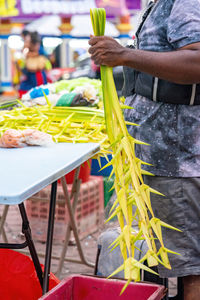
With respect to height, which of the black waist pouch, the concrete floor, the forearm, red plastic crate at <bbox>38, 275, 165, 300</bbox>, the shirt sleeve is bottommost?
the concrete floor

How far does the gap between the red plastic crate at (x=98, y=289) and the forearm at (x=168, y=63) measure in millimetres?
865

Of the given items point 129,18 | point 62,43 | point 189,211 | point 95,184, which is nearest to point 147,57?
point 189,211

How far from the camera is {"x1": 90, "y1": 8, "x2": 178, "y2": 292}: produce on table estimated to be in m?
1.74

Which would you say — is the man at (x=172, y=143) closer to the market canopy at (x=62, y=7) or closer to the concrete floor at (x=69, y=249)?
the concrete floor at (x=69, y=249)

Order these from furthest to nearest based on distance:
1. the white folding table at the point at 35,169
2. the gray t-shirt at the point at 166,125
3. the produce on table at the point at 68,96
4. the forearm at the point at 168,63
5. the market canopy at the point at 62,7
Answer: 1. the market canopy at the point at 62,7
2. the produce on table at the point at 68,96
3. the gray t-shirt at the point at 166,125
4. the forearm at the point at 168,63
5. the white folding table at the point at 35,169

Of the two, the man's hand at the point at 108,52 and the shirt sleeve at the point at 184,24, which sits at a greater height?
the shirt sleeve at the point at 184,24

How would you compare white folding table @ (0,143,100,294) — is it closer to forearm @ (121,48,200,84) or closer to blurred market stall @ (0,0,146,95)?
forearm @ (121,48,200,84)

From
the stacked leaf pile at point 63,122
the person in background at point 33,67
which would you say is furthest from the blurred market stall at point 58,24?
the stacked leaf pile at point 63,122

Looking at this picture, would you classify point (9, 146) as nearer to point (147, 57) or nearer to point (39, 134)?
point (39, 134)

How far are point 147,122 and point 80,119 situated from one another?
3.97ft

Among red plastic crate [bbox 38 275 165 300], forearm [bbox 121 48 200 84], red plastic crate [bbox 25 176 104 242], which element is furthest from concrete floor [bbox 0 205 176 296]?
forearm [bbox 121 48 200 84]

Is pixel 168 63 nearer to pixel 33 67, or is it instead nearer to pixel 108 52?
pixel 108 52

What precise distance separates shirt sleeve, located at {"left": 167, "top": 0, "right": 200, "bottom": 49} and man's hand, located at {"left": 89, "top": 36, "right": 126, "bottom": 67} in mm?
215

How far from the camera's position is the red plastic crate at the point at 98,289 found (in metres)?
2.13
